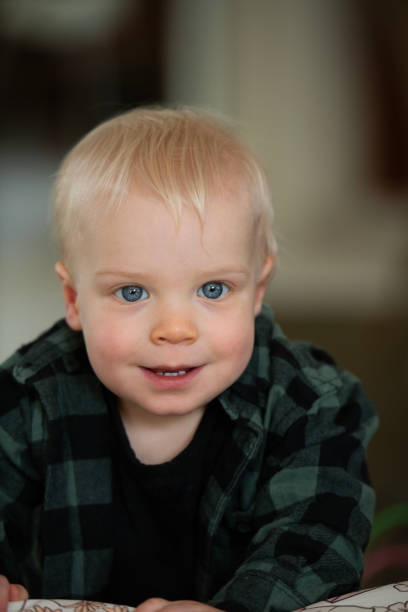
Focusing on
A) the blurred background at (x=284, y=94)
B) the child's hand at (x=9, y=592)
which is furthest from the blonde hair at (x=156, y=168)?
the blurred background at (x=284, y=94)

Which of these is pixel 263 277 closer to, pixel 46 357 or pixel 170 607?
pixel 46 357

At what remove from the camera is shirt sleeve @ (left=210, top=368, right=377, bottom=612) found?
70 cm

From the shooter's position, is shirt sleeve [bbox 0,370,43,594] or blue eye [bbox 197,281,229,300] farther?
shirt sleeve [bbox 0,370,43,594]

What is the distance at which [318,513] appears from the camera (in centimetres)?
75

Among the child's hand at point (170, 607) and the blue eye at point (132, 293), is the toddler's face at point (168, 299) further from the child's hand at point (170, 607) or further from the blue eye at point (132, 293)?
the child's hand at point (170, 607)

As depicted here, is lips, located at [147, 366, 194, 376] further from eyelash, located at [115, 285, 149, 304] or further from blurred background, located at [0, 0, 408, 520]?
blurred background, located at [0, 0, 408, 520]

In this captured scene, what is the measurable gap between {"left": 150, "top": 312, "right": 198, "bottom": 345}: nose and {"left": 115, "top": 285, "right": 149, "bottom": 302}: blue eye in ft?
0.11

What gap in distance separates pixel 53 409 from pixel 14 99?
274 centimetres

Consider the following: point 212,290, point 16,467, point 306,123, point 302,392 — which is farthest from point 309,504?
point 306,123

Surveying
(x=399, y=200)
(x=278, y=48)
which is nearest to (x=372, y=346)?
(x=399, y=200)

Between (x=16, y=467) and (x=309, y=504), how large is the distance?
1.09ft

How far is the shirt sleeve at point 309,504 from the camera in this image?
70cm

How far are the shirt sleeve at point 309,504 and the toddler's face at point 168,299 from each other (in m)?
0.10

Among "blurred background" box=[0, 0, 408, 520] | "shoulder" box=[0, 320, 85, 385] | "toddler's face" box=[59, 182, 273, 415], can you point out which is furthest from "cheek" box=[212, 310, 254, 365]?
"blurred background" box=[0, 0, 408, 520]
